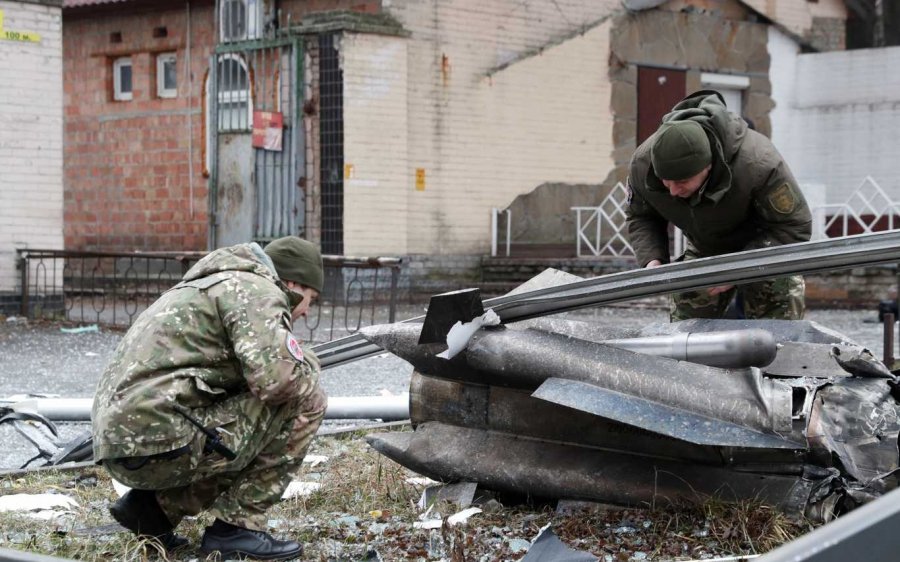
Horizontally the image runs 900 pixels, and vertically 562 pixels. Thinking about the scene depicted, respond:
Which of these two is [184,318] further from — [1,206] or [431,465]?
[1,206]

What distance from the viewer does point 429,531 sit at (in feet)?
12.6

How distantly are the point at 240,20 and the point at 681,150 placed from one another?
1181 cm

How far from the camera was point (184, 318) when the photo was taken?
3.48 metres

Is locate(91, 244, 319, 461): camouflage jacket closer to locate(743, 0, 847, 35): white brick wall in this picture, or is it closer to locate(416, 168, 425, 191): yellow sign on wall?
locate(416, 168, 425, 191): yellow sign on wall

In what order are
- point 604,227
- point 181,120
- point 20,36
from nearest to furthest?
point 20,36 < point 181,120 < point 604,227

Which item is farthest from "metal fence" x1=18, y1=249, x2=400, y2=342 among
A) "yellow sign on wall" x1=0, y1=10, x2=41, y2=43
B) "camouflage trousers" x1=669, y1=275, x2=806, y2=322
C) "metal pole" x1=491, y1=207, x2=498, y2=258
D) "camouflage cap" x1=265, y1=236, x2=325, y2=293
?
"camouflage cap" x1=265, y1=236, x2=325, y2=293

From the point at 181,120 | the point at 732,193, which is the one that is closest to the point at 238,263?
the point at 732,193

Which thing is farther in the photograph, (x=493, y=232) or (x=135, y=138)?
(x=135, y=138)

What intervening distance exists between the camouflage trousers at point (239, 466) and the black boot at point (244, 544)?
0.11 feet

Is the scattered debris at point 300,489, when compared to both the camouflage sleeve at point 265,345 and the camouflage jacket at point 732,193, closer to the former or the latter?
the camouflage sleeve at point 265,345

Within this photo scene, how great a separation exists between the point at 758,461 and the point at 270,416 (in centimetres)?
168

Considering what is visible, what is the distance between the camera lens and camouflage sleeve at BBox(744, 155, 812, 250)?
184 inches

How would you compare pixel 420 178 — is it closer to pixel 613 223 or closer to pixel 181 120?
pixel 613 223

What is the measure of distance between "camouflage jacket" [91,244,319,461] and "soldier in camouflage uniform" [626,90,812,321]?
183cm
